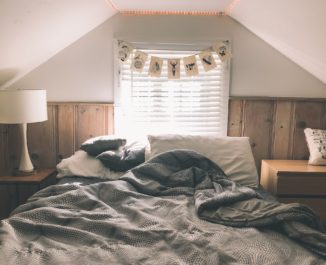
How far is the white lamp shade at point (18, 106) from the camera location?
2.27 metres

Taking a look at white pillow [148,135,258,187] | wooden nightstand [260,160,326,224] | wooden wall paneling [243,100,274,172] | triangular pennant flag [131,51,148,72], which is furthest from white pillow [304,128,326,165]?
triangular pennant flag [131,51,148,72]

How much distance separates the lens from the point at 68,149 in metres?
2.95

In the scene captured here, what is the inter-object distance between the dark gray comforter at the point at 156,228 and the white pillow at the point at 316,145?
3.70ft

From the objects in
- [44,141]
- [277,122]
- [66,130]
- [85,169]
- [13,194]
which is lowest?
[13,194]

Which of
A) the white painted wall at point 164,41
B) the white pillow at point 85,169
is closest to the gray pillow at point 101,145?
the white pillow at point 85,169

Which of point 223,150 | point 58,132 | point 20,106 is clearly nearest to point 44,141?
point 58,132

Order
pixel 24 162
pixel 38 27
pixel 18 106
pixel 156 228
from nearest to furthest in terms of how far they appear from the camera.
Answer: pixel 156 228
pixel 38 27
pixel 18 106
pixel 24 162

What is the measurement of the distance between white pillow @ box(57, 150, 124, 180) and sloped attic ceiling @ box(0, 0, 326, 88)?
0.81 metres

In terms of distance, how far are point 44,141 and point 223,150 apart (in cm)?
157

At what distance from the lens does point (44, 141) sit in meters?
2.92

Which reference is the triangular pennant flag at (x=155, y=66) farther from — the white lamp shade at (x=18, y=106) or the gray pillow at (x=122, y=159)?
the white lamp shade at (x=18, y=106)

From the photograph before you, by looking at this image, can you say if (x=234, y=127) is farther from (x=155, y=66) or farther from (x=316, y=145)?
(x=155, y=66)

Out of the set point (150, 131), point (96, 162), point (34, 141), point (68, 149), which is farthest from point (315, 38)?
point (34, 141)

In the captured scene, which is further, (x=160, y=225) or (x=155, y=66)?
(x=155, y=66)
